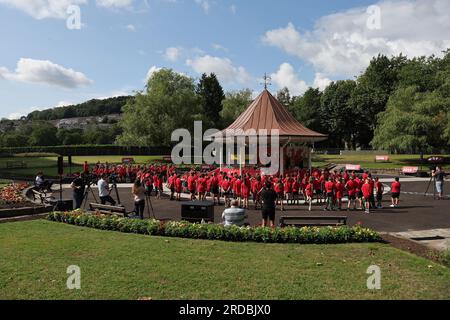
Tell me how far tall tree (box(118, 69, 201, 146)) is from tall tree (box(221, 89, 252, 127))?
948 cm

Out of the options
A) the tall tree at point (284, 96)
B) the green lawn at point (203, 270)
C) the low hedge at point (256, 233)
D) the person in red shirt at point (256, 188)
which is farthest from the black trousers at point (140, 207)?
the tall tree at point (284, 96)

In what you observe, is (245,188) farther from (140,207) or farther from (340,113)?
(340,113)

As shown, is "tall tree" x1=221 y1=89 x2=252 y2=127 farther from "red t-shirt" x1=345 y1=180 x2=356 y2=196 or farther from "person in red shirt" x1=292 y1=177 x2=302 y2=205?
"red t-shirt" x1=345 y1=180 x2=356 y2=196

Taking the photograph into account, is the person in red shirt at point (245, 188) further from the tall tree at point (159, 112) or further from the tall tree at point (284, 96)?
the tall tree at point (284, 96)

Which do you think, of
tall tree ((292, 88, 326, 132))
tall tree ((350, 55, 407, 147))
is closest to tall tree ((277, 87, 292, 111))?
tall tree ((292, 88, 326, 132))

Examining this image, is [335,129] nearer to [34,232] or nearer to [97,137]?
[97,137]

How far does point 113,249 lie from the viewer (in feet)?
35.2

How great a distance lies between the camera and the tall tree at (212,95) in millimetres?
74938

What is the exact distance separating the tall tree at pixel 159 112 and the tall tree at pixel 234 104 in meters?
9.48

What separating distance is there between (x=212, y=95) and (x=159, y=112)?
16428 millimetres

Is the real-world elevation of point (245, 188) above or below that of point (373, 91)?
below

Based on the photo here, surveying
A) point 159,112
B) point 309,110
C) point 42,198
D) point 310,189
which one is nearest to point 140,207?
point 42,198

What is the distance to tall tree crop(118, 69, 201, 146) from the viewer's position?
60.8m

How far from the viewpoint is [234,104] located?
75.1 m
